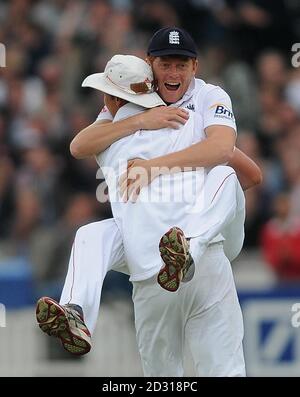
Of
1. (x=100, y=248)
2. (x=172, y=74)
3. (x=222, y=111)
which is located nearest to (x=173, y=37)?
(x=172, y=74)

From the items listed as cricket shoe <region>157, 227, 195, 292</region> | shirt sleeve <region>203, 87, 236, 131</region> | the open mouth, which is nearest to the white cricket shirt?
shirt sleeve <region>203, 87, 236, 131</region>

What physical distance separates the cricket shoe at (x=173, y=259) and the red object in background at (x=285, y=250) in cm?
520

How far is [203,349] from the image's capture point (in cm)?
777

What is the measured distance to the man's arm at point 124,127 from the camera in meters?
7.77

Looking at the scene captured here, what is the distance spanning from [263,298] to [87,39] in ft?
15.2

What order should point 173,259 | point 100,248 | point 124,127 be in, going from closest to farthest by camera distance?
point 173,259
point 100,248
point 124,127

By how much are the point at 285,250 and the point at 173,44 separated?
4997 millimetres

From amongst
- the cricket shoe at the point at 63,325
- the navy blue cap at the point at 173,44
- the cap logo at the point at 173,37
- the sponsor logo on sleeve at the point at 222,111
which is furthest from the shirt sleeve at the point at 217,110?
the cricket shoe at the point at 63,325

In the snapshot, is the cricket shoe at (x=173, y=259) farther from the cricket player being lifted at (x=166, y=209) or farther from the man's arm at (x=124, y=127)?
the man's arm at (x=124, y=127)

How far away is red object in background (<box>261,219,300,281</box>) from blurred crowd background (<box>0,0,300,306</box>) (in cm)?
1

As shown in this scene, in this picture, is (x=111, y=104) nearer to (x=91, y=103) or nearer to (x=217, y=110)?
(x=217, y=110)

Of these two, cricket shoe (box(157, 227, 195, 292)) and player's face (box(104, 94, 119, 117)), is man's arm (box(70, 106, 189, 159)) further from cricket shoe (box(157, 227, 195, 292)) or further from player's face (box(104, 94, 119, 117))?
cricket shoe (box(157, 227, 195, 292))

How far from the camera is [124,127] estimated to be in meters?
7.78
